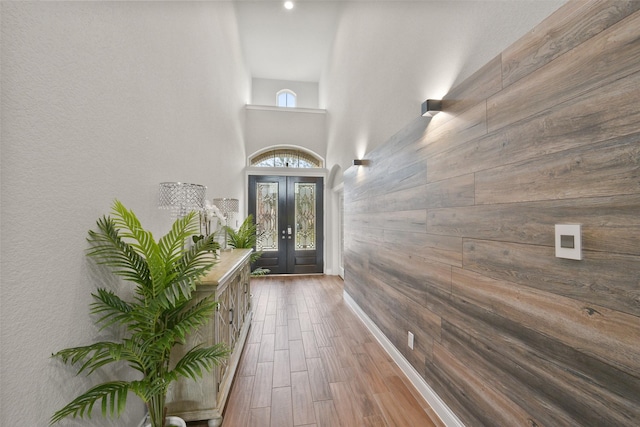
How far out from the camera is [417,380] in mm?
2100

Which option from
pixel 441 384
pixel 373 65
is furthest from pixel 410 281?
pixel 373 65

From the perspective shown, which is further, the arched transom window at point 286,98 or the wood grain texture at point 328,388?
the arched transom window at point 286,98

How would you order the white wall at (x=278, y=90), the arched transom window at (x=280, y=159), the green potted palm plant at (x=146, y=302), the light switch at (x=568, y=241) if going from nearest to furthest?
the light switch at (x=568, y=241) → the green potted palm plant at (x=146, y=302) → the arched transom window at (x=280, y=159) → the white wall at (x=278, y=90)

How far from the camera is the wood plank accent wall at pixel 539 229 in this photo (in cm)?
85

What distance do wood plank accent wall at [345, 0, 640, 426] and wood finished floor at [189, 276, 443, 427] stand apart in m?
0.38

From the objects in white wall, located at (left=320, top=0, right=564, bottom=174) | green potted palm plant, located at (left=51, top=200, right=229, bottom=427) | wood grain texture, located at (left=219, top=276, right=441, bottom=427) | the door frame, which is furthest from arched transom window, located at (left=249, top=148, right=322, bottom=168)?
green potted palm plant, located at (left=51, top=200, right=229, bottom=427)

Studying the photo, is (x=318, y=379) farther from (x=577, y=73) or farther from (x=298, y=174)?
(x=298, y=174)

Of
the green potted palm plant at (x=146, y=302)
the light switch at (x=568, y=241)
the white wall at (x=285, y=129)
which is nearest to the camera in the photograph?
A: the light switch at (x=568, y=241)

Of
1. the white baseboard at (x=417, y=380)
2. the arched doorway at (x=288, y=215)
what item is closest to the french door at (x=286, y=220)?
the arched doorway at (x=288, y=215)

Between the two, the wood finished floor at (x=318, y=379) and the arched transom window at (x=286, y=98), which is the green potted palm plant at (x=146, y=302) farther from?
the arched transom window at (x=286, y=98)

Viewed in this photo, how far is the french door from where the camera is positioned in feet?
20.7

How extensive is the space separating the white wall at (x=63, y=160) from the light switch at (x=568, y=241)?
193 centimetres

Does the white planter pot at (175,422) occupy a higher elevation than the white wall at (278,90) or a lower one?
lower

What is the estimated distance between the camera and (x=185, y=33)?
8.12 ft
